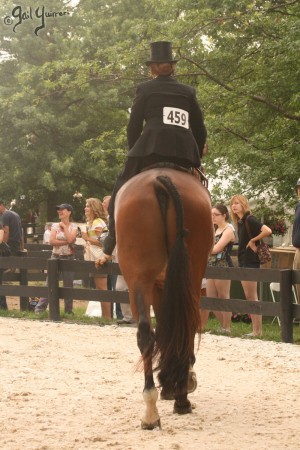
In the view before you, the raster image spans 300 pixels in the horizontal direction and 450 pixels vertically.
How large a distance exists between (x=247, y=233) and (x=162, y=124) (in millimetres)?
5894

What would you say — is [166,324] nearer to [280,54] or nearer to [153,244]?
[153,244]

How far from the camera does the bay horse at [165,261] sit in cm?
657

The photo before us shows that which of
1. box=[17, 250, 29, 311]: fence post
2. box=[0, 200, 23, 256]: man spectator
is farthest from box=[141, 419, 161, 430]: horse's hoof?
box=[0, 200, 23, 256]: man spectator

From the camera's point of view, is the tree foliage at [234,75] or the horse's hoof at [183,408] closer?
the horse's hoof at [183,408]

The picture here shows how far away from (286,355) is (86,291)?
171 inches

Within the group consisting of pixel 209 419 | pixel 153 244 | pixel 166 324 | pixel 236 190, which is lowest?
pixel 209 419

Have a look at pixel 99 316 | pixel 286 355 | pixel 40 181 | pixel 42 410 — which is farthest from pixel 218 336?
pixel 40 181

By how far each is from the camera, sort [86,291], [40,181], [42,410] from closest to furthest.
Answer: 1. [42,410]
2. [86,291]
3. [40,181]

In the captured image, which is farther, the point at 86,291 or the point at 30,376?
the point at 86,291

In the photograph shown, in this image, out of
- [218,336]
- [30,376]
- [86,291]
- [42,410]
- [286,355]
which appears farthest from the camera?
[86,291]

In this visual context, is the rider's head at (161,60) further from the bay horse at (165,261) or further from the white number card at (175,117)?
the bay horse at (165,261)

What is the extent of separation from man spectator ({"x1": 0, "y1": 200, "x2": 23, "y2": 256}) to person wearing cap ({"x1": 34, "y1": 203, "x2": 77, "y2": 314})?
3.56 ft

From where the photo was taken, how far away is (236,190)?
16922 mm
